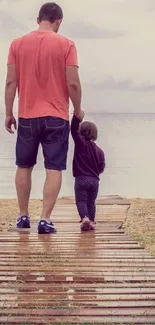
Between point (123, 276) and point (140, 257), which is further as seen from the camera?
point (140, 257)

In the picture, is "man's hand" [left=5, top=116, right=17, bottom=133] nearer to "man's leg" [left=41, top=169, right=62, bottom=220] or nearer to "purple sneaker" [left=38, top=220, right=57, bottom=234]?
"man's leg" [left=41, top=169, right=62, bottom=220]

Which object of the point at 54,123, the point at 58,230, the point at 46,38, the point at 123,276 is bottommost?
the point at 58,230

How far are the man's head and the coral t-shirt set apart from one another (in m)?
0.15

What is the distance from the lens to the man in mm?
6609

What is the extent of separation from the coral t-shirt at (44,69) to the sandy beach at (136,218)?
138 cm

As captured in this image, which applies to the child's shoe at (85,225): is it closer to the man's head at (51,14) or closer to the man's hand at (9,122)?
the man's hand at (9,122)

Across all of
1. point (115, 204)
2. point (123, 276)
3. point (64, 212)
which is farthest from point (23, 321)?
point (115, 204)

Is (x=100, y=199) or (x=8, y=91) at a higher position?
(x=8, y=91)

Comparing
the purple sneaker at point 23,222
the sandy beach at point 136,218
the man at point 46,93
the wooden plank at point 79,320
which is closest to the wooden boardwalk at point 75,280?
the wooden plank at point 79,320

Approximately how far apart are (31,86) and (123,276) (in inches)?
105

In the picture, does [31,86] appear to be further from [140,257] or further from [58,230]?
[140,257]

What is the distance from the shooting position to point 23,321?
349 cm

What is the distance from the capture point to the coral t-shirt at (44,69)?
661 cm

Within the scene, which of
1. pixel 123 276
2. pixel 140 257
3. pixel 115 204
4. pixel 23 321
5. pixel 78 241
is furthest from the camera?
pixel 115 204
